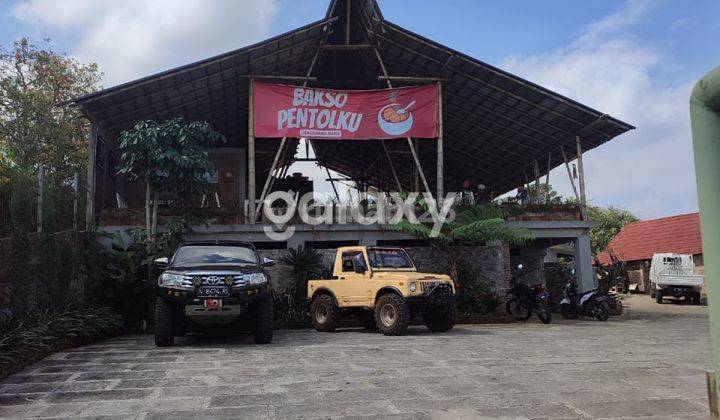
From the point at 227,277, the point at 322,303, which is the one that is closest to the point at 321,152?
the point at 322,303

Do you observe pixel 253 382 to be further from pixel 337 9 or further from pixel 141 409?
pixel 337 9

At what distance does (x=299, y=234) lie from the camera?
15086 millimetres

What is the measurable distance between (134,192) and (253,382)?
15462 millimetres

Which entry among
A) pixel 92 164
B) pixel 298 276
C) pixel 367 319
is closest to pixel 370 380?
pixel 367 319

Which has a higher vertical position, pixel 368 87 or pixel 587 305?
pixel 368 87

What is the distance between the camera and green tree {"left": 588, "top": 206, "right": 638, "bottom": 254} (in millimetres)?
39125

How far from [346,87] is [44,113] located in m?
12.4

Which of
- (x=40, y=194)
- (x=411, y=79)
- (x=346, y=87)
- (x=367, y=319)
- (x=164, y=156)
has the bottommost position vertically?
(x=367, y=319)

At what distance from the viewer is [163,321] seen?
8195mm

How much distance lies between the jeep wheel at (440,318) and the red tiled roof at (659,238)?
19.9m

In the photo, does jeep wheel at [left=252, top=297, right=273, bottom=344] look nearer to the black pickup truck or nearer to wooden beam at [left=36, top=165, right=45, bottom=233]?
the black pickup truck

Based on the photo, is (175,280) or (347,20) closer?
(175,280)

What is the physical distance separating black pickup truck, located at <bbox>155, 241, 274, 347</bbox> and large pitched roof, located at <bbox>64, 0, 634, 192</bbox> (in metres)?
7.20

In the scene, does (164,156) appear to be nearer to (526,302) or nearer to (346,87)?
(346,87)
